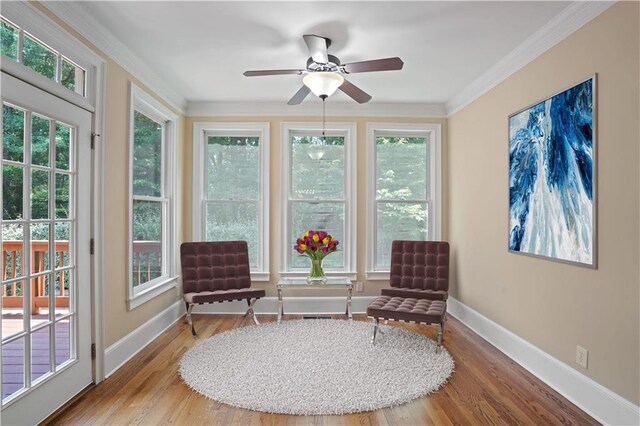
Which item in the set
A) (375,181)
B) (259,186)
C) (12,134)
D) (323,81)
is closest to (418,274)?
(375,181)

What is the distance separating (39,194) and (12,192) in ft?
0.65

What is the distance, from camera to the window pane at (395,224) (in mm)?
4945

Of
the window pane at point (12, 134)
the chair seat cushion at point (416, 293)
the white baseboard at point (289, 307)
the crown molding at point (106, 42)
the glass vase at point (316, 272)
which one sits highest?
the crown molding at point (106, 42)

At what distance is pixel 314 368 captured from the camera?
303 cm

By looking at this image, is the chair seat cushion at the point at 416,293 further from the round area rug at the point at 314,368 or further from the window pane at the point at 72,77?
the window pane at the point at 72,77

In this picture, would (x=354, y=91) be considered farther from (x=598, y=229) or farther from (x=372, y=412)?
(x=372, y=412)

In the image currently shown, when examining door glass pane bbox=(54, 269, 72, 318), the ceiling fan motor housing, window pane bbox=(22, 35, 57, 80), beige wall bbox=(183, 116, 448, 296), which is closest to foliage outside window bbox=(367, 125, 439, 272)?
beige wall bbox=(183, 116, 448, 296)

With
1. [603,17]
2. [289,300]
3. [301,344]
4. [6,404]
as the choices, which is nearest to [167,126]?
[289,300]

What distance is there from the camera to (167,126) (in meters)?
4.46

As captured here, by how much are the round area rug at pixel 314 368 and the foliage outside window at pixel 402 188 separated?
133 cm

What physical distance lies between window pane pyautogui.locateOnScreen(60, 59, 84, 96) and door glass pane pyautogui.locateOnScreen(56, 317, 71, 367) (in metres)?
1.56

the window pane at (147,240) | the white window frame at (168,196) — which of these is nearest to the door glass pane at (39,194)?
the window pane at (147,240)

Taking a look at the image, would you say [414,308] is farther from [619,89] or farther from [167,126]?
[167,126]

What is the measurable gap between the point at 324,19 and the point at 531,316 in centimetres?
276
